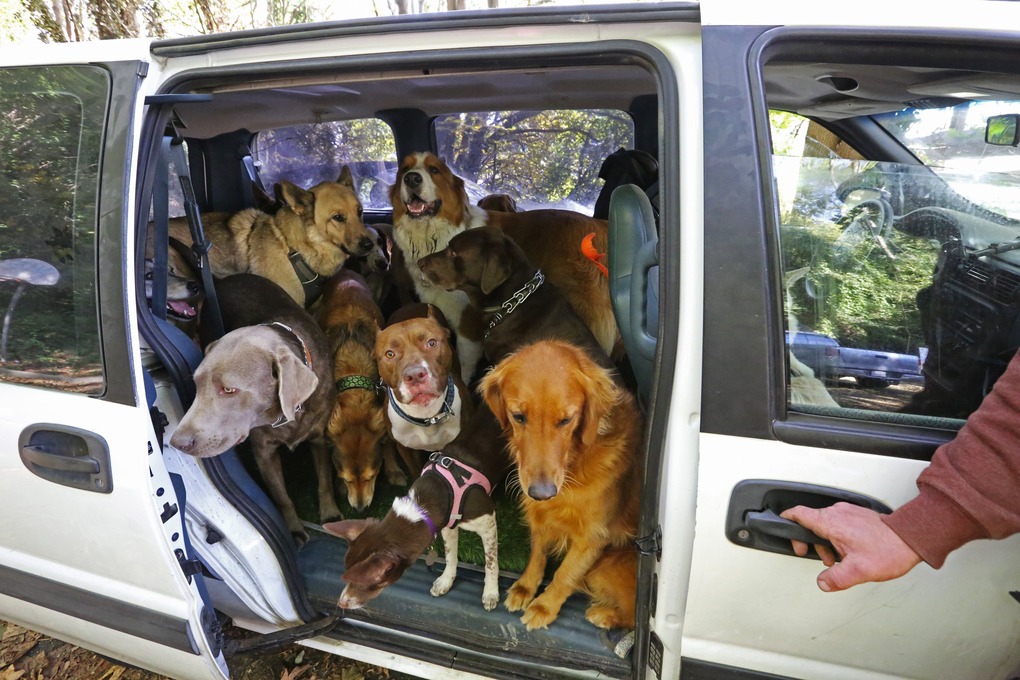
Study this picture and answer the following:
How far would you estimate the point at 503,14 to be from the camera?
1.70 meters

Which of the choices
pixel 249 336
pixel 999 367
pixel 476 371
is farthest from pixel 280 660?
pixel 999 367

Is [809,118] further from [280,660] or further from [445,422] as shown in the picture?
[280,660]

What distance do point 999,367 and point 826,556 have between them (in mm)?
755

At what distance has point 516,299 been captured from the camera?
11.2 ft

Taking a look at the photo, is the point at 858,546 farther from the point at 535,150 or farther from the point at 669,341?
the point at 535,150

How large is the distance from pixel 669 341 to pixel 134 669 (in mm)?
3073

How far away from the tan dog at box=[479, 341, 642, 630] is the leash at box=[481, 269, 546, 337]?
0.89 m

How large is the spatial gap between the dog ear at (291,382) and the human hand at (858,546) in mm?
2153

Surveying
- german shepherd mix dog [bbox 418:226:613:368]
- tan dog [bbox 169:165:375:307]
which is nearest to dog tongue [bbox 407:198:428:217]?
tan dog [bbox 169:165:375:307]

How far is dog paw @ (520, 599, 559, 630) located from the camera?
2.36 metres

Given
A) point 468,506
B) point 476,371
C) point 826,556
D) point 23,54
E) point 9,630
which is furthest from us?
point 476,371

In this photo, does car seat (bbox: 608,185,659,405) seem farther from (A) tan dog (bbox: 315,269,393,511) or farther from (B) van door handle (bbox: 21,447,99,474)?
(B) van door handle (bbox: 21,447,99,474)

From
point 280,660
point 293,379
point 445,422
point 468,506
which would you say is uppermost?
point 293,379

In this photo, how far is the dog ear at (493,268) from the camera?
11.4ft
